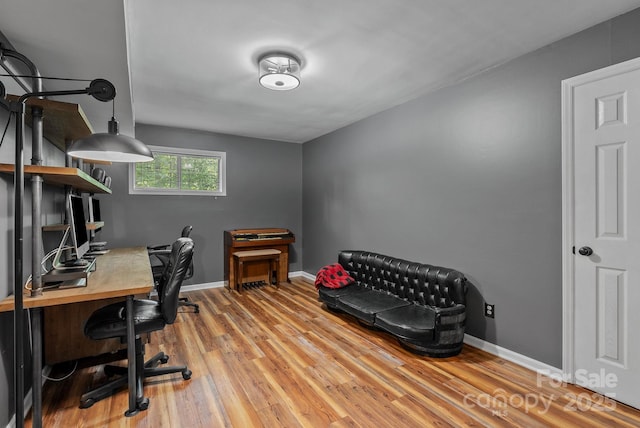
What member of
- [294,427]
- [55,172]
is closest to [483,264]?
[294,427]

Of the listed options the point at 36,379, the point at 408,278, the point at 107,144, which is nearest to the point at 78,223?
the point at 107,144

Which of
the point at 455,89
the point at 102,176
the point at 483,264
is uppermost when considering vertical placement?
the point at 455,89

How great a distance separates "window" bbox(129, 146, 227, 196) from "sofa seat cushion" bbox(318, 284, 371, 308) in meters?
2.55

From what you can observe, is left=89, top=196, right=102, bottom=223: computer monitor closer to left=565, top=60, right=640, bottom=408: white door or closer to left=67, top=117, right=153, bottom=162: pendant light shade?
left=67, top=117, right=153, bottom=162: pendant light shade

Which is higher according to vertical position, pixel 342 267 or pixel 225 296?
pixel 342 267

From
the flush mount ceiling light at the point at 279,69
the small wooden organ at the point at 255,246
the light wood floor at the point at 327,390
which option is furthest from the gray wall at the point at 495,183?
the small wooden organ at the point at 255,246

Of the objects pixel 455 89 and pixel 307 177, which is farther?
pixel 307 177

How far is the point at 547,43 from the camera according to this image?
7.69ft

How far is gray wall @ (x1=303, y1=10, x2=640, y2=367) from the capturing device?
2.33 meters

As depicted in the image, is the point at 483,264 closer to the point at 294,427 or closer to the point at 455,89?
the point at 455,89

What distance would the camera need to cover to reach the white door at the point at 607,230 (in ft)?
6.51

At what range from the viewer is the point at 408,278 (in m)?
3.27

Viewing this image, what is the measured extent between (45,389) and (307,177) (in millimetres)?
4402

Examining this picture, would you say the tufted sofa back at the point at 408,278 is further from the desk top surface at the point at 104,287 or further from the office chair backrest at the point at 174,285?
the desk top surface at the point at 104,287
